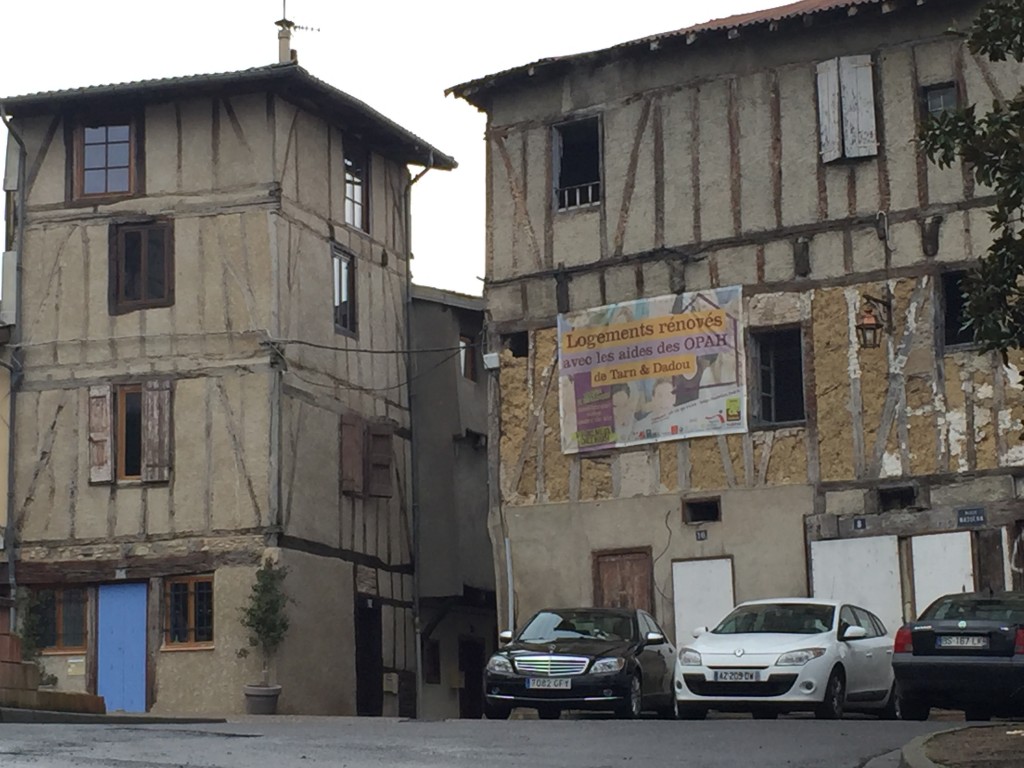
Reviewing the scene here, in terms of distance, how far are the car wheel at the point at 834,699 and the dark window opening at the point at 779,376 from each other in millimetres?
6766

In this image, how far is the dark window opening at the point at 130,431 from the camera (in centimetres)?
3009

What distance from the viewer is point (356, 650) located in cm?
3134

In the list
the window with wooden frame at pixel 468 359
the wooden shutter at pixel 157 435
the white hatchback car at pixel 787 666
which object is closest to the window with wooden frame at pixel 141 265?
the wooden shutter at pixel 157 435

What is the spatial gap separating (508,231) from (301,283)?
183 inches

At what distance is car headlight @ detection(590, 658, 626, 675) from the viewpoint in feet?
64.4

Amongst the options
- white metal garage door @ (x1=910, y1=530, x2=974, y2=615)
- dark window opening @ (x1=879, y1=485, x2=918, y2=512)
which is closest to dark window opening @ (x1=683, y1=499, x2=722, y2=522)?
dark window opening @ (x1=879, y1=485, x2=918, y2=512)

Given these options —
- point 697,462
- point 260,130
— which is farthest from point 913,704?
point 260,130

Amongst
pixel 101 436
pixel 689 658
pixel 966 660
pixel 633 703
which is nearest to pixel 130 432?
pixel 101 436

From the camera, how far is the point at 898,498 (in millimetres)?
24281

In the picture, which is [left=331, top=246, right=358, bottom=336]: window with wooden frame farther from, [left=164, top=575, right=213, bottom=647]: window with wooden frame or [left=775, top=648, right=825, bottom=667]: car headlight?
[left=775, top=648, right=825, bottom=667]: car headlight

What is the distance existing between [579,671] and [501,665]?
853 mm

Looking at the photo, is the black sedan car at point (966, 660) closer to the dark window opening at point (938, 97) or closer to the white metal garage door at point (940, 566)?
the white metal garage door at point (940, 566)

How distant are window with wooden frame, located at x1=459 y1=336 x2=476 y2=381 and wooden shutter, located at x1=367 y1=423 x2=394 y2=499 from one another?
9.07 ft

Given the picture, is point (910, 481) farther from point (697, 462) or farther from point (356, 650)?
point (356, 650)
